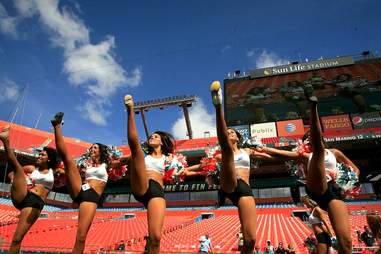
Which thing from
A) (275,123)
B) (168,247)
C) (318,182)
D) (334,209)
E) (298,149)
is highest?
(275,123)

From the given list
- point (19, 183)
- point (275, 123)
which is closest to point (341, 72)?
point (275, 123)

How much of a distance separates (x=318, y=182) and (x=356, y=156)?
24312 mm

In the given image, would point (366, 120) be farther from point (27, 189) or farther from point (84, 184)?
point (27, 189)

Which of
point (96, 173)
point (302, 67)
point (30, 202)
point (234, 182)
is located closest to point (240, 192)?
point (234, 182)

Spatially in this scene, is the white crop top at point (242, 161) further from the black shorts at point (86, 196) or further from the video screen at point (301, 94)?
the video screen at point (301, 94)

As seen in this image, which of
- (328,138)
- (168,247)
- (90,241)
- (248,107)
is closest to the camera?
(168,247)

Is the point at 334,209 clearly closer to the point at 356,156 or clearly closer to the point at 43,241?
the point at 43,241

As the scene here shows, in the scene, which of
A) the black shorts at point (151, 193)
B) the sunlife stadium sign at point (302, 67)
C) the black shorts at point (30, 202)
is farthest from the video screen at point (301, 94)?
the black shorts at point (151, 193)

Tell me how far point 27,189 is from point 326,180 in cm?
419

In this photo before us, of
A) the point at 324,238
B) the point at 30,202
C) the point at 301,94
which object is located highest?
the point at 301,94

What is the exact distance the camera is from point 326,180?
3.65 metres

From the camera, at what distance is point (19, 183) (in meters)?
4.30

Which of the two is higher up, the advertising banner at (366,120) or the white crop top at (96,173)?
the advertising banner at (366,120)

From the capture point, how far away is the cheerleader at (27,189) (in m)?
4.15
